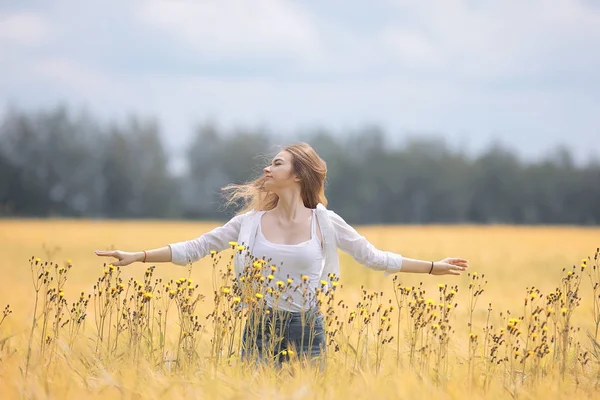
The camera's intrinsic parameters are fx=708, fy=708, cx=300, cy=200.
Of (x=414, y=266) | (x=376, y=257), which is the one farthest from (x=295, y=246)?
(x=414, y=266)

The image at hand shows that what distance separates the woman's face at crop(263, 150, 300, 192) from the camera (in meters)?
Answer: 5.08

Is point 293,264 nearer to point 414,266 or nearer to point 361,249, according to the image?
point 361,249

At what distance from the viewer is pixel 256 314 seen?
14.9 feet

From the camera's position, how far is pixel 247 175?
40.3m

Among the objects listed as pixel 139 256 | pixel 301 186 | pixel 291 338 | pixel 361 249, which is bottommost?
pixel 291 338

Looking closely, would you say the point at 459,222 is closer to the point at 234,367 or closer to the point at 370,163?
the point at 370,163

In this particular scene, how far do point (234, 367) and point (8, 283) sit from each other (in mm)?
6270

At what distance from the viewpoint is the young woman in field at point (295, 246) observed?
197 inches

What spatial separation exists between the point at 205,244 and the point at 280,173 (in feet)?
2.53

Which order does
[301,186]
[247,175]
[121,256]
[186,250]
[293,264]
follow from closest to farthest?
[121,256] < [293,264] < [186,250] < [301,186] < [247,175]

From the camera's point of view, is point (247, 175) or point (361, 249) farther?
point (247, 175)

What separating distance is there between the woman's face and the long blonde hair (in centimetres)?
4

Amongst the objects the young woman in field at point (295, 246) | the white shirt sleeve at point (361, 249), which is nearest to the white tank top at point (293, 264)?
the young woman in field at point (295, 246)

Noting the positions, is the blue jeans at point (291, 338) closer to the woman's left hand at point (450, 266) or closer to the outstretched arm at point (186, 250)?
the outstretched arm at point (186, 250)
